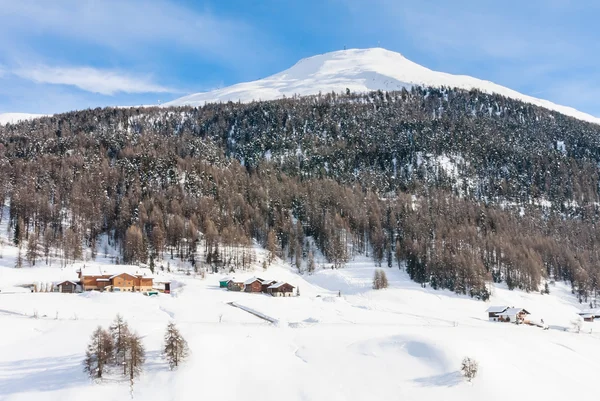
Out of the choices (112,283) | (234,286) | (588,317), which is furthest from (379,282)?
(112,283)

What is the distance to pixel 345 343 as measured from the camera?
127 ft

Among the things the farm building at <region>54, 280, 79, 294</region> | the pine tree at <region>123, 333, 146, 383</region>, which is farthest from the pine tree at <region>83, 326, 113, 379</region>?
the farm building at <region>54, 280, 79, 294</region>

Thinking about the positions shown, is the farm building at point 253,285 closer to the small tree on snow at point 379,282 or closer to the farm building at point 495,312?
the small tree on snow at point 379,282

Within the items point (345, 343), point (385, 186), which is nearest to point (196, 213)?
point (385, 186)

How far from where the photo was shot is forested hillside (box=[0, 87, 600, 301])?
10269cm

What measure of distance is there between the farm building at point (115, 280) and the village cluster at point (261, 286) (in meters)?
12.8

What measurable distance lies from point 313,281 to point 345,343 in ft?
190

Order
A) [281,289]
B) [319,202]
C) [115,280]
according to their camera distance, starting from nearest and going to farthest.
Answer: [115,280]
[281,289]
[319,202]

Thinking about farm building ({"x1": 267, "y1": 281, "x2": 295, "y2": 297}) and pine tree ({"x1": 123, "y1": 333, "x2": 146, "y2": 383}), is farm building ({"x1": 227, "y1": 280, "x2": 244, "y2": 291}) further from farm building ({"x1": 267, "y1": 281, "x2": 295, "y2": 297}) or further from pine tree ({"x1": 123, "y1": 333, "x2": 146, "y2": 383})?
pine tree ({"x1": 123, "y1": 333, "x2": 146, "y2": 383})

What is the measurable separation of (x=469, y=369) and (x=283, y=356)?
13298 millimetres

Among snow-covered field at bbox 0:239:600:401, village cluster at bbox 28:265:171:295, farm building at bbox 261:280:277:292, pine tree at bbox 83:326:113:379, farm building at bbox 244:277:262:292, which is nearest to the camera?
snow-covered field at bbox 0:239:600:401

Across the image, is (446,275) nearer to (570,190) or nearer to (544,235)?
(544,235)

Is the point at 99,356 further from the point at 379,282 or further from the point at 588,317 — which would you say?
the point at 588,317

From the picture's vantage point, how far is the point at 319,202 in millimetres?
140000
